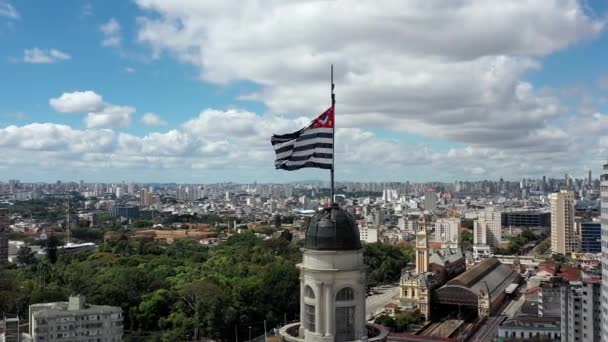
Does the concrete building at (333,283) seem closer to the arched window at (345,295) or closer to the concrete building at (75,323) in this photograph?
the arched window at (345,295)

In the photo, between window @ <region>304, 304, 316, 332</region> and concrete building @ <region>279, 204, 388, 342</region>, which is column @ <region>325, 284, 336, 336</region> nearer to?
concrete building @ <region>279, 204, 388, 342</region>

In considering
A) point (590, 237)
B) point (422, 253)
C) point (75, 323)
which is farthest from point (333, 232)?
point (590, 237)

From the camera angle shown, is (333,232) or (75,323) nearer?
(333,232)

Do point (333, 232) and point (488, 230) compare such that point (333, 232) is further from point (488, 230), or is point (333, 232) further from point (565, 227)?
point (488, 230)

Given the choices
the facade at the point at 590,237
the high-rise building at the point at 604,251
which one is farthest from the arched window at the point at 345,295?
the facade at the point at 590,237

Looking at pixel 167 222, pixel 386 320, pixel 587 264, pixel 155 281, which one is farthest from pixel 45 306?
pixel 167 222

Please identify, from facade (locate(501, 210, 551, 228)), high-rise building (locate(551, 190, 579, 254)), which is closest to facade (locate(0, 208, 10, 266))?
high-rise building (locate(551, 190, 579, 254))
